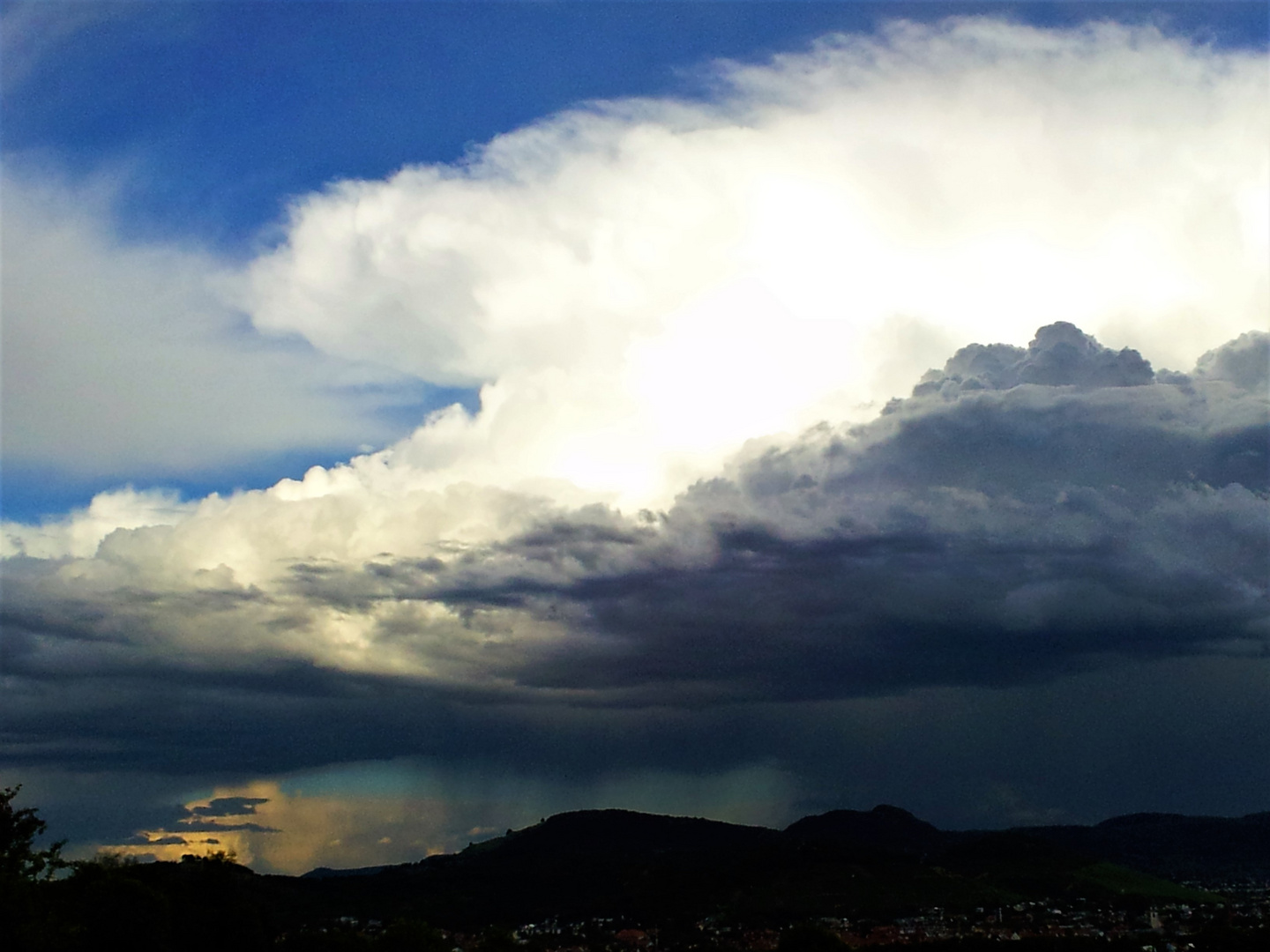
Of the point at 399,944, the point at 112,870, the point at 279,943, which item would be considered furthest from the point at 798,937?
the point at 112,870

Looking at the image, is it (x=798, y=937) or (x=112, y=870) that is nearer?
(x=112, y=870)

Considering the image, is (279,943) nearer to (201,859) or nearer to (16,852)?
(201,859)

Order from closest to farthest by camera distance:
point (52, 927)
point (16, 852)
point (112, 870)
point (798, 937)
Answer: point (52, 927)
point (16, 852)
point (112, 870)
point (798, 937)

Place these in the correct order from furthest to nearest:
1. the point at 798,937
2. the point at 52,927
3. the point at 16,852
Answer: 1. the point at 798,937
2. the point at 16,852
3. the point at 52,927

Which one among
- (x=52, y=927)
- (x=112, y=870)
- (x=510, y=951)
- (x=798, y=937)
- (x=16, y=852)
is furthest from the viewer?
(x=798, y=937)

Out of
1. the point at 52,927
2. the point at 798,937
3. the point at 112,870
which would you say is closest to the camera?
the point at 52,927

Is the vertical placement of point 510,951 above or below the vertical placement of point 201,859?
below

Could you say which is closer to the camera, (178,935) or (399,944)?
(178,935)

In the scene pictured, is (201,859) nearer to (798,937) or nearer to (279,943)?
(279,943)

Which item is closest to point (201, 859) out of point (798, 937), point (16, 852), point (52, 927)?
point (16, 852)
